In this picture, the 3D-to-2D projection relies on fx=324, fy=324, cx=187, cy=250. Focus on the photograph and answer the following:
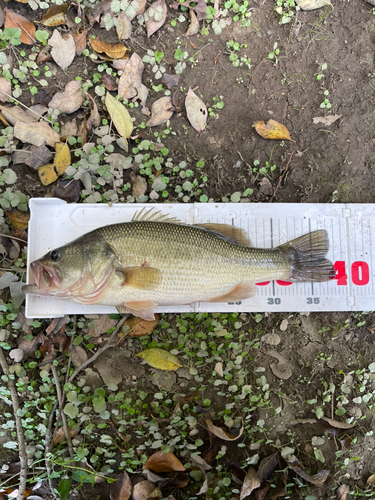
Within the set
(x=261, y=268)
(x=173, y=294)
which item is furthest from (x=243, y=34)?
(x=173, y=294)

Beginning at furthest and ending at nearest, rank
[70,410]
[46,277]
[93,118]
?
[93,118]
[70,410]
[46,277]

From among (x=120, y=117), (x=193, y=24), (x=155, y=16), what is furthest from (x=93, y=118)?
(x=193, y=24)

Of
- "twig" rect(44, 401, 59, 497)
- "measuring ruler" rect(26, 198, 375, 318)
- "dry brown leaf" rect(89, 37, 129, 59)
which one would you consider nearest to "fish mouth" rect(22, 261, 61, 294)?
"measuring ruler" rect(26, 198, 375, 318)

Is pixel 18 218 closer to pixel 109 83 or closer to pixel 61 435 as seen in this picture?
pixel 109 83

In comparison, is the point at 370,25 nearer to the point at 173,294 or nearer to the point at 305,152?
the point at 305,152

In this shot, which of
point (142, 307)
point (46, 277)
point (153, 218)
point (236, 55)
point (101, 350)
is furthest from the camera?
point (236, 55)

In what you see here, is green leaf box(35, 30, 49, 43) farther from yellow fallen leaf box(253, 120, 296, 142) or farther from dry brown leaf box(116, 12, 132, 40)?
yellow fallen leaf box(253, 120, 296, 142)
